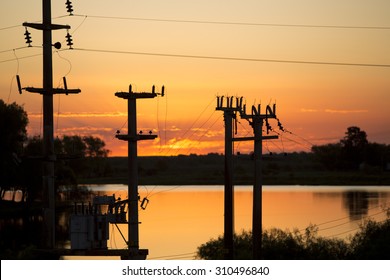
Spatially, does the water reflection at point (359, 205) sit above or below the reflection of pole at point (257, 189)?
below

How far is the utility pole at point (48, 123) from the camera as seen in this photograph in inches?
1325

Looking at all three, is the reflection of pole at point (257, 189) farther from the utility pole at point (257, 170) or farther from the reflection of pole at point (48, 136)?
the reflection of pole at point (48, 136)

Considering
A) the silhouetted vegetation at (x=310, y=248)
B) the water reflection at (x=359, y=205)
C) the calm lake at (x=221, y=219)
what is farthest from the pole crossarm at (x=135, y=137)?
the water reflection at (x=359, y=205)

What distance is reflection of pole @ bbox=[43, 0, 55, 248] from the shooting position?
1324 inches

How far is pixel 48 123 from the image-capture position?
3391 centimetres

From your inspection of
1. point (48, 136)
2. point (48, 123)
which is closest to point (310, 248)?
point (48, 136)

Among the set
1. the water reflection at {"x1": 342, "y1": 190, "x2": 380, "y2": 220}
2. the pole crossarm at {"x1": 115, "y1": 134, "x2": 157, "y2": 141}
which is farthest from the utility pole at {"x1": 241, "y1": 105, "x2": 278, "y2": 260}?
the water reflection at {"x1": 342, "y1": 190, "x2": 380, "y2": 220}

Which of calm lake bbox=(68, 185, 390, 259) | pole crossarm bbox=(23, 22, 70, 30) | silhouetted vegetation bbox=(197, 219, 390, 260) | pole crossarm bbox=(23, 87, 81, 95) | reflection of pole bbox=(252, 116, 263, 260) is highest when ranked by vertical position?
pole crossarm bbox=(23, 22, 70, 30)

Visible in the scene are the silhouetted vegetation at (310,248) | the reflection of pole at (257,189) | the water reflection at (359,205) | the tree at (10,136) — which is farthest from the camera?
the tree at (10,136)

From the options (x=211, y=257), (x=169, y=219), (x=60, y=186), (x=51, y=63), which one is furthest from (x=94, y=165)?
(x=51, y=63)

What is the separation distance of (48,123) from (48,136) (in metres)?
0.52

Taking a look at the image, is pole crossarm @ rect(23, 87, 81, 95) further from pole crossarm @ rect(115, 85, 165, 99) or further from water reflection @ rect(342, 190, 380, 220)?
water reflection @ rect(342, 190, 380, 220)

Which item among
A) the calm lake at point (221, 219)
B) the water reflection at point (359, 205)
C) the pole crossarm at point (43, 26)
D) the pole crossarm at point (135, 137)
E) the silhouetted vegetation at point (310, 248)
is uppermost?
the pole crossarm at point (43, 26)

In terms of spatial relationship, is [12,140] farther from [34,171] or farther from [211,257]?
[211,257]
